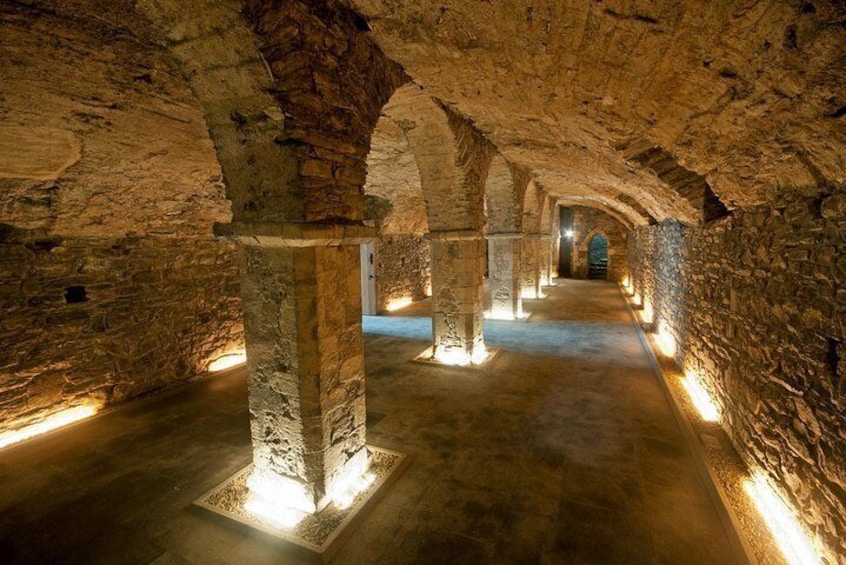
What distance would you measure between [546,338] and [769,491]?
494 cm

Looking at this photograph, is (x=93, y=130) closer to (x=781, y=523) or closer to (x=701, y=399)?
(x=781, y=523)

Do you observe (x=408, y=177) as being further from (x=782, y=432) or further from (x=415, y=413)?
(x=782, y=432)

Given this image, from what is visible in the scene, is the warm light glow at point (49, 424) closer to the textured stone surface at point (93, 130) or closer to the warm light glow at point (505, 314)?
the textured stone surface at point (93, 130)

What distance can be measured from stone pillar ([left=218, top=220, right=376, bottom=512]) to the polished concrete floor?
18.5 inches

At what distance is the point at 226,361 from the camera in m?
6.52

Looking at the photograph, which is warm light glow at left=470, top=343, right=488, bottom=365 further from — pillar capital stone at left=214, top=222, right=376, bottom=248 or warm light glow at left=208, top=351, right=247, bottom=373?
pillar capital stone at left=214, top=222, right=376, bottom=248

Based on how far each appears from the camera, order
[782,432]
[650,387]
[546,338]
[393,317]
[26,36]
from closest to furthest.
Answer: [26,36]
[782,432]
[650,387]
[546,338]
[393,317]

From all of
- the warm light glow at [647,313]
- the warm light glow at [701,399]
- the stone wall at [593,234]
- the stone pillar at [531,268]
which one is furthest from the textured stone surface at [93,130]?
the stone wall at [593,234]

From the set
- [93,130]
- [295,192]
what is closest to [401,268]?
[93,130]

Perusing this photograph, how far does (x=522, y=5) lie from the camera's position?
216 cm

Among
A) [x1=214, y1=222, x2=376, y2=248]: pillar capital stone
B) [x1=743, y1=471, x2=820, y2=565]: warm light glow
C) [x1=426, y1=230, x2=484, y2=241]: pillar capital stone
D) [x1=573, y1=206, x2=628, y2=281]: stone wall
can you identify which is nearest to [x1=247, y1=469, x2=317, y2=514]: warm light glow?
[x1=214, y1=222, x2=376, y2=248]: pillar capital stone

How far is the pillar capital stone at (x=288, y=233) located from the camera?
253 centimetres

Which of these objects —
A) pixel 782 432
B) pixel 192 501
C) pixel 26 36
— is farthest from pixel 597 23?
pixel 192 501

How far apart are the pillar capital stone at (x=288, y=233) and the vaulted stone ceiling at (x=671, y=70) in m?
1.50
